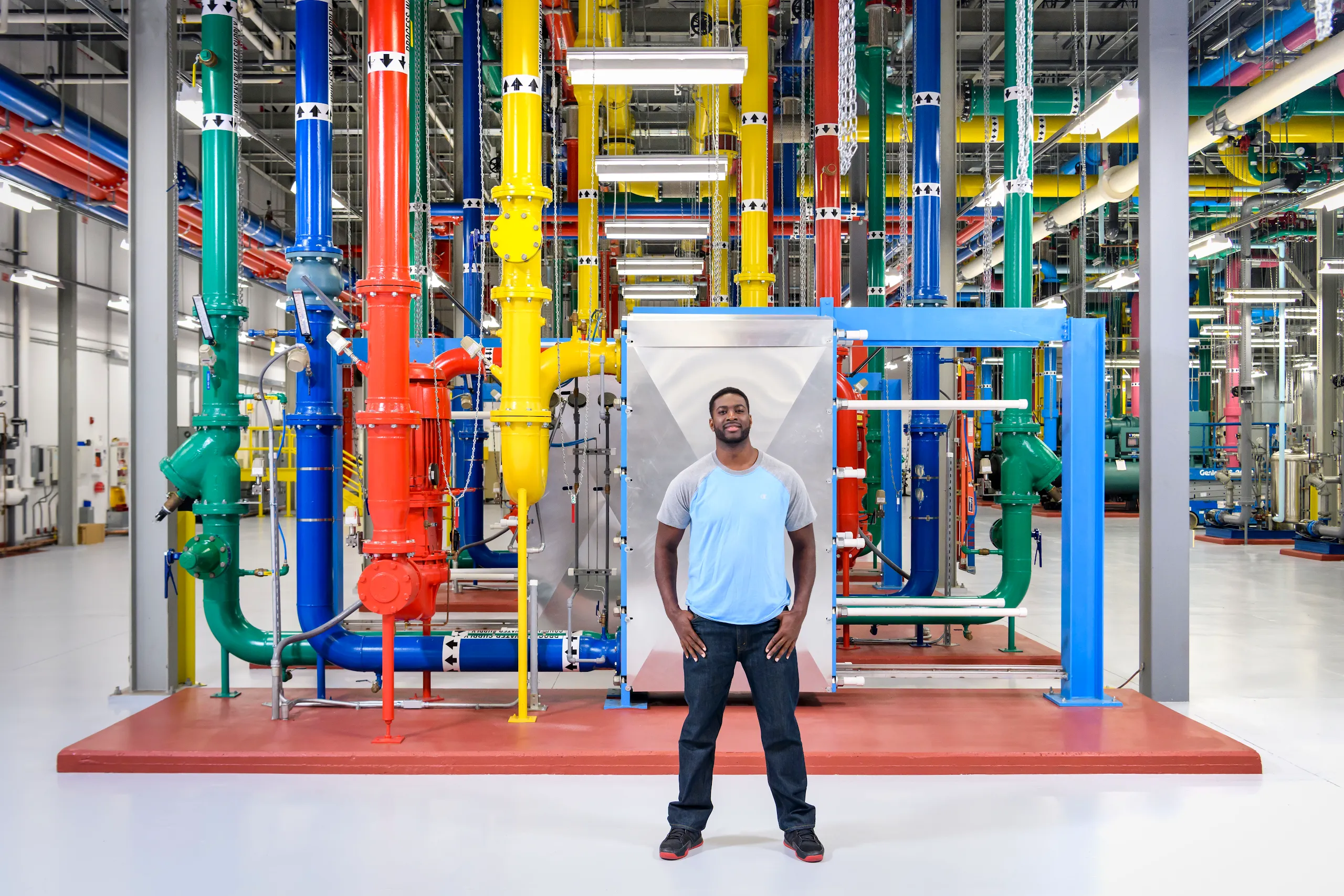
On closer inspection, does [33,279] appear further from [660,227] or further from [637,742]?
[637,742]

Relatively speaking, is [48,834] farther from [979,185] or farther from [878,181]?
[979,185]

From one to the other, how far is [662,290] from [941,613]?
823cm

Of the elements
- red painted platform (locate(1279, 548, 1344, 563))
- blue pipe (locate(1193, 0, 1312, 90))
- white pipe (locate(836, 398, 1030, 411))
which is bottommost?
red painted platform (locate(1279, 548, 1344, 563))

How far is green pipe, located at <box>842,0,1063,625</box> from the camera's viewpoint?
23.6 ft

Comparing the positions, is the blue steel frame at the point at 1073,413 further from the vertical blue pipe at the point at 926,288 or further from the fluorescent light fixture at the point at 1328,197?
the fluorescent light fixture at the point at 1328,197

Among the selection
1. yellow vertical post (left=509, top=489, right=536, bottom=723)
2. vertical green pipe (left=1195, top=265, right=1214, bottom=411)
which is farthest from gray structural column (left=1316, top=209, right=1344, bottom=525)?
yellow vertical post (left=509, top=489, right=536, bottom=723)

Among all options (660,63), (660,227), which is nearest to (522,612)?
(660,63)

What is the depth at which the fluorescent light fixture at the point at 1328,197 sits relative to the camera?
1011 cm

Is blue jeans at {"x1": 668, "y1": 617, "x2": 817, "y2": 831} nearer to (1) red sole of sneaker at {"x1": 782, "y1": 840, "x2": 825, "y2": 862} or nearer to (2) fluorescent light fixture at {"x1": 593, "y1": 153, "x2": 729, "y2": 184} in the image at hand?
(1) red sole of sneaker at {"x1": 782, "y1": 840, "x2": 825, "y2": 862}

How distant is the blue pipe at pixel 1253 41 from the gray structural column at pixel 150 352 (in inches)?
386

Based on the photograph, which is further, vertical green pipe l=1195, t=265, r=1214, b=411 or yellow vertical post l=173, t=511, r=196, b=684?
vertical green pipe l=1195, t=265, r=1214, b=411

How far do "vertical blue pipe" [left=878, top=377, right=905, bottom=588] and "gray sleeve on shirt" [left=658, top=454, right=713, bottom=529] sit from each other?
615 centimetres

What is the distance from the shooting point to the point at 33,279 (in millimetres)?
13445

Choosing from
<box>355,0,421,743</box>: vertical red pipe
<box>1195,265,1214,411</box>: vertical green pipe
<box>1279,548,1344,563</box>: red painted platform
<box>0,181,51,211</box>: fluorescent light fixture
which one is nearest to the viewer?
<box>355,0,421,743</box>: vertical red pipe
